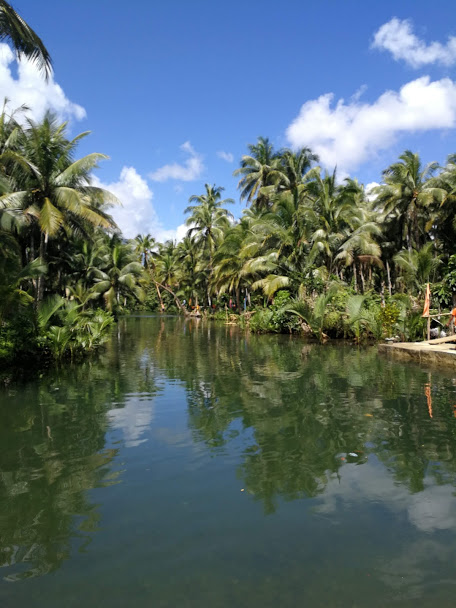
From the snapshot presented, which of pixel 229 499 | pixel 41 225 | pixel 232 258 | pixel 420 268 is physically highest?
pixel 232 258

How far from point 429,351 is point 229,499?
10.2m

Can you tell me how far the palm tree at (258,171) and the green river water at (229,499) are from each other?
3194cm

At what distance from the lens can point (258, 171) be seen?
39219 mm

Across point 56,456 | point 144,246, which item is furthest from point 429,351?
point 144,246

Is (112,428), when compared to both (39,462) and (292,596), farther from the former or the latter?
(292,596)

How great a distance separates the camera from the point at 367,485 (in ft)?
15.0

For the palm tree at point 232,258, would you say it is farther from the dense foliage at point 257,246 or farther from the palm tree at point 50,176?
the palm tree at point 50,176

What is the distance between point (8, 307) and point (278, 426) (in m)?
8.89

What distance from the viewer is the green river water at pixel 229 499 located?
9.91 feet

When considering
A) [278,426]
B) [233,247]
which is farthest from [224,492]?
[233,247]

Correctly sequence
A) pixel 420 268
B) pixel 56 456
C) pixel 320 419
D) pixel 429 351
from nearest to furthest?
pixel 56 456
pixel 320 419
pixel 429 351
pixel 420 268

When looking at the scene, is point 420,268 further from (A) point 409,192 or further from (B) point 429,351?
(A) point 409,192

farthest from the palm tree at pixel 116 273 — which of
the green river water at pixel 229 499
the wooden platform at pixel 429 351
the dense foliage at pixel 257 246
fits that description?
the green river water at pixel 229 499

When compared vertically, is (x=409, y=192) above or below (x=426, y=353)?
above
